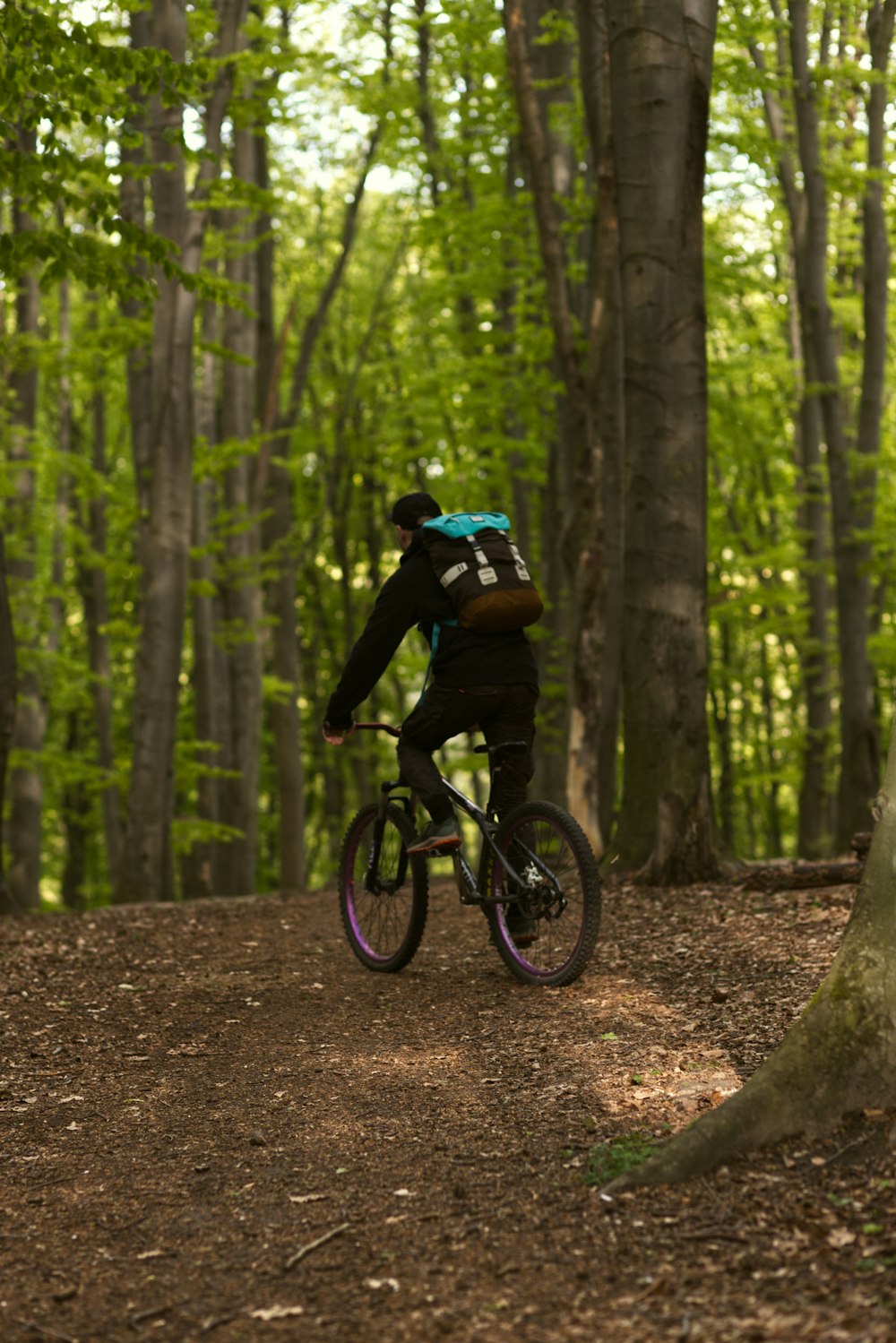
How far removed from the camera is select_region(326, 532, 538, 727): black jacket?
6250 millimetres

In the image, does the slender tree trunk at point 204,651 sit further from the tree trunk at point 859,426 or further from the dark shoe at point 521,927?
the dark shoe at point 521,927

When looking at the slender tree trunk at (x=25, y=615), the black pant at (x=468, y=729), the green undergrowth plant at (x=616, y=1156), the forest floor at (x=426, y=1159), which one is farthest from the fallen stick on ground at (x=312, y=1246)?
the slender tree trunk at (x=25, y=615)

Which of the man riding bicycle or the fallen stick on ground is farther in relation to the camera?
the man riding bicycle

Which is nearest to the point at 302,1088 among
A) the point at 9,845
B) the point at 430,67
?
the point at 9,845

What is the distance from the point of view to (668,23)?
8531mm

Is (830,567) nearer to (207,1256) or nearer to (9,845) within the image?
(9,845)

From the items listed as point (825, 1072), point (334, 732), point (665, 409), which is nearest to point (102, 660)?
point (665, 409)

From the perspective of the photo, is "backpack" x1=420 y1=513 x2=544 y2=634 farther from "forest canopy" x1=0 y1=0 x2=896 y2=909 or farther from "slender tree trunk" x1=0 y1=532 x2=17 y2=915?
"slender tree trunk" x1=0 y1=532 x2=17 y2=915

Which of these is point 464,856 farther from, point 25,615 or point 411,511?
point 25,615

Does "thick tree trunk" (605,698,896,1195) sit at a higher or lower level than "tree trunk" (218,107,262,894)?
lower

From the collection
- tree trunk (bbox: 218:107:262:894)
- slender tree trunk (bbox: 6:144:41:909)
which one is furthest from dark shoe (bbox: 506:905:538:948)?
slender tree trunk (bbox: 6:144:41:909)

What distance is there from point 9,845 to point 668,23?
1474 cm

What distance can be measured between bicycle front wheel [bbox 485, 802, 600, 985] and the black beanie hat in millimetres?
1463

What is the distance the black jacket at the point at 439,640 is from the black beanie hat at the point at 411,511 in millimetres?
93
